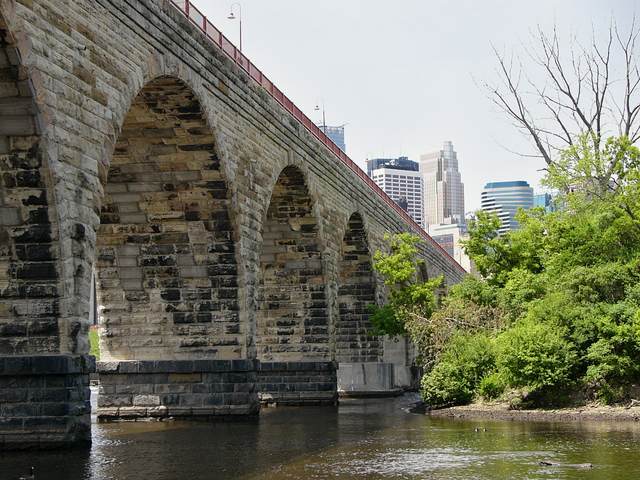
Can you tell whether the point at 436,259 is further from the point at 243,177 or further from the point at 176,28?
the point at 176,28

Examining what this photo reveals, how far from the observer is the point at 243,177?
26031mm

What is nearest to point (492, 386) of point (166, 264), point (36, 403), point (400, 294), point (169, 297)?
point (169, 297)

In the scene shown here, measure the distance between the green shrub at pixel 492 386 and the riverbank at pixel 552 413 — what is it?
607mm

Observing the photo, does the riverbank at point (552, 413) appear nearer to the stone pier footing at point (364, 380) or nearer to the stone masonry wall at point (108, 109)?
the stone masonry wall at point (108, 109)

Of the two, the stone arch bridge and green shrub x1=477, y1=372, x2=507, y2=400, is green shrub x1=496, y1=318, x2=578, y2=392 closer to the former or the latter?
green shrub x1=477, y1=372, x2=507, y2=400

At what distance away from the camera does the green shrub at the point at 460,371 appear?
28.4 meters

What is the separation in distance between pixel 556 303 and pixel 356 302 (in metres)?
16.7

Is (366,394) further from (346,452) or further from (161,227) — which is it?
(346,452)

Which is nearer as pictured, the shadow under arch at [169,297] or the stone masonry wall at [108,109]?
the stone masonry wall at [108,109]

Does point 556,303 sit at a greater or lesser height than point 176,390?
greater

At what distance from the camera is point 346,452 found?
1827 centimetres

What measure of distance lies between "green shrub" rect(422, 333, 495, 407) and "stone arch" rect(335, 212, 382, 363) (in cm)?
1295

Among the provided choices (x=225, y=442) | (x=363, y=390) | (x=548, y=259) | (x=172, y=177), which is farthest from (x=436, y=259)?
(x=225, y=442)

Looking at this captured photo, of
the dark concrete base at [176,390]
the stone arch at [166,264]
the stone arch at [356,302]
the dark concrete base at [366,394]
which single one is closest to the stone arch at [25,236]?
the stone arch at [166,264]
